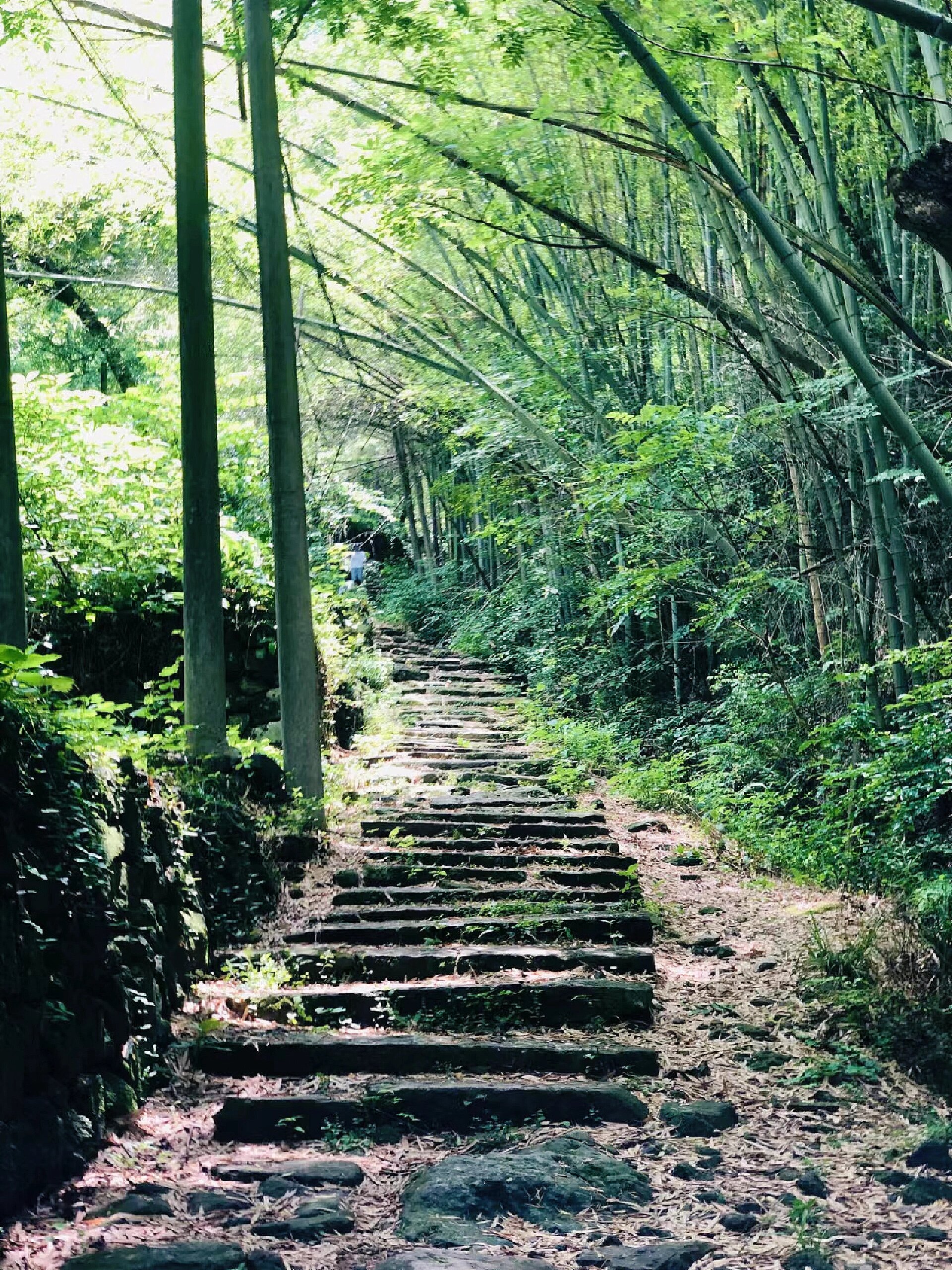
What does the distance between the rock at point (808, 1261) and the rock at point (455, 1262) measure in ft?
1.63

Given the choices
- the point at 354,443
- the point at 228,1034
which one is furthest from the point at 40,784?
the point at 354,443

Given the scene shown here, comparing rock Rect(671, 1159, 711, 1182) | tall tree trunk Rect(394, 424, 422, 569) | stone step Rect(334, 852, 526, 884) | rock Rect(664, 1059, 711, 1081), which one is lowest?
rock Rect(664, 1059, 711, 1081)

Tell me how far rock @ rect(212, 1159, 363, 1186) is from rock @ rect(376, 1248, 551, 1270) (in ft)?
1.33

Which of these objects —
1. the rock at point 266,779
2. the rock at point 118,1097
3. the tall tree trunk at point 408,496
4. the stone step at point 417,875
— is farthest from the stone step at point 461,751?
the tall tree trunk at point 408,496

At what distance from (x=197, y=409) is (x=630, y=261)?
9.09 feet

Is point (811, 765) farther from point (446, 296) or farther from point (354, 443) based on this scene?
point (354, 443)

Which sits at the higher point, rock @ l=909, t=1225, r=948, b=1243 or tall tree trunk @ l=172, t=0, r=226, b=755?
tall tree trunk @ l=172, t=0, r=226, b=755

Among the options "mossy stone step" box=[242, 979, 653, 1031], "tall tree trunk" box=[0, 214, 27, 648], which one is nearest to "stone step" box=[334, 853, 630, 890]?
"mossy stone step" box=[242, 979, 653, 1031]

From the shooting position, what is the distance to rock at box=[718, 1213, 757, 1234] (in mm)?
2361

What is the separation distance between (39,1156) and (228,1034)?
1032 mm

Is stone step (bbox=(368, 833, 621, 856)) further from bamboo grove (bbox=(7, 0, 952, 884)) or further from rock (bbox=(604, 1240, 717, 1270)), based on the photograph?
rock (bbox=(604, 1240, 717, 1270))

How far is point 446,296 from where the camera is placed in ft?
37.1

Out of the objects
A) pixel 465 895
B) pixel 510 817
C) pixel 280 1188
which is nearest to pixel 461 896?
pixel 465 895

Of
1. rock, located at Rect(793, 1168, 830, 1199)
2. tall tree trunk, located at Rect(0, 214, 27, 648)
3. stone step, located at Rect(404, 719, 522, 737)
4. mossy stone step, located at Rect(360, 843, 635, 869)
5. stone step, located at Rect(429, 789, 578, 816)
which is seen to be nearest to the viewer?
rock, located at Rect(793, 1168, 830, 1199)
